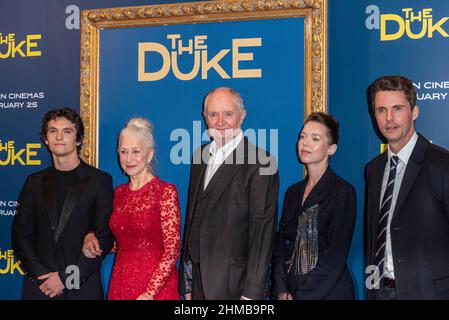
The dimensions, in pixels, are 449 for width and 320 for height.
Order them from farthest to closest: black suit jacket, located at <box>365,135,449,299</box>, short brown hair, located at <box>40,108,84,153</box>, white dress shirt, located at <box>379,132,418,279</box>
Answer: short brown hair, located at <box>40,108,84,153</box>, white dress shirt, located at <box>379,132,418,279</box>, black suit jacket, located at <box>365,135,449,299</box>

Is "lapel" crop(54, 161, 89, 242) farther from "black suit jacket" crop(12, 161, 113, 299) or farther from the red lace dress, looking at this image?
the red lace dress

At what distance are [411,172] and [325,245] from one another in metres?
0.58

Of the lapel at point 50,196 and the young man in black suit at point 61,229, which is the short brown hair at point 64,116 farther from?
the lapel at point 50,196

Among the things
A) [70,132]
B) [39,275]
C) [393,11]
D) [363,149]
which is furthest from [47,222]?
[393,11]

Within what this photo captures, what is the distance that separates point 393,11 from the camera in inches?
144

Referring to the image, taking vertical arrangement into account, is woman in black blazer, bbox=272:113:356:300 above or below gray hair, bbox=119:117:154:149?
below

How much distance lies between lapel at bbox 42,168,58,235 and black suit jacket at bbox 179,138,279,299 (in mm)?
910

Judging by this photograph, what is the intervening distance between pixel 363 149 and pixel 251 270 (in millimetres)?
1096

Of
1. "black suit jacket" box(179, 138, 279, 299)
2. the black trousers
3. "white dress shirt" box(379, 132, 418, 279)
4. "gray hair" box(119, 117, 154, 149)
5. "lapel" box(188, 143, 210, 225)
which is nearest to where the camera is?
"white dress shirt" box(379, 132, 418, 279)

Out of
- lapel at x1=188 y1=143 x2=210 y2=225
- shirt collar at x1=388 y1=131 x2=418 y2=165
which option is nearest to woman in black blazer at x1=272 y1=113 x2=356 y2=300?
shirt collar at x1=388 y1=131 x2=418 y2=165

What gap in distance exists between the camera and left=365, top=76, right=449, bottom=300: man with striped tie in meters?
2.89

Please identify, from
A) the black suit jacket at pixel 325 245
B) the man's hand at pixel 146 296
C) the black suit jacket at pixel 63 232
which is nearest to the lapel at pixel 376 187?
the black suit jacket at pixel 325 245

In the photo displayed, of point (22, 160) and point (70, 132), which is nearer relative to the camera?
point (70, 132)

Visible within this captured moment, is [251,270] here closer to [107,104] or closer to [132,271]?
[132,271]
